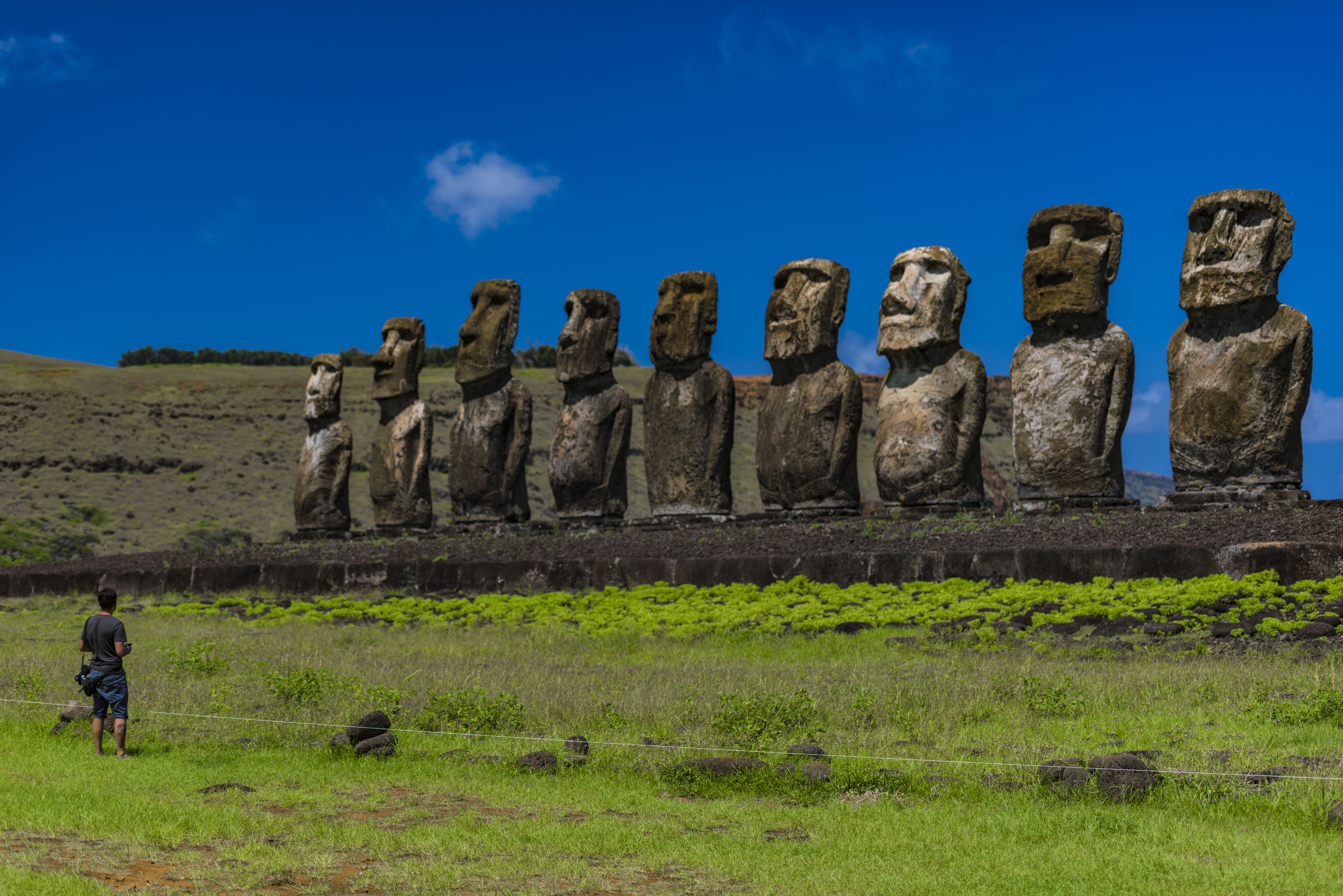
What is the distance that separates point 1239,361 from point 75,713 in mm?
10600

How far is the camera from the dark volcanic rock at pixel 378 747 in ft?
20.1

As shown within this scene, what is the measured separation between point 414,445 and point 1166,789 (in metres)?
15.5

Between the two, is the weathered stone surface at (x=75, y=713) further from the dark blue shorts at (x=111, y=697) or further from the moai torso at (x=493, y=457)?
the moai torso at (x=493, y=457)

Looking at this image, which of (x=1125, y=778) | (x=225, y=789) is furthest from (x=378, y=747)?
(x=1125, y=778)

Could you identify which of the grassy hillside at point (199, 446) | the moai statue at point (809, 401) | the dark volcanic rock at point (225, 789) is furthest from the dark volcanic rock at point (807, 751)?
the grassy hillside at point (199, 446)

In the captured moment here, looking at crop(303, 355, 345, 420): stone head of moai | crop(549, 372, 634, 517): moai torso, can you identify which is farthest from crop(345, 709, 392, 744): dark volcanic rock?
crop(303, 355, 345, 420): stone head of moai

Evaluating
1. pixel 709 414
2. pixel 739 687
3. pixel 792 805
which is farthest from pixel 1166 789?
pixel 709 414

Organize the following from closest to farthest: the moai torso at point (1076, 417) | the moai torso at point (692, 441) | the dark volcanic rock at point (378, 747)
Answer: the dark volcanic rock at point (378, 747) → the moai torso at point (1076, 417) → the moai torso at point (692, 441)

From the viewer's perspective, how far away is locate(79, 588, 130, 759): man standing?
6617 millimetres

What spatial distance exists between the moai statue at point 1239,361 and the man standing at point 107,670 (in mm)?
9666

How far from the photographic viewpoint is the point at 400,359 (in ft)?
64.1

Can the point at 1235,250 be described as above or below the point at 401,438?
above

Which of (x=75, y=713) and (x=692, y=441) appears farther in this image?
(x=692, y=441)

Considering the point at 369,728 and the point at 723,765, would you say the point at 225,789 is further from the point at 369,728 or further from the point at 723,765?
the point at 723,765
